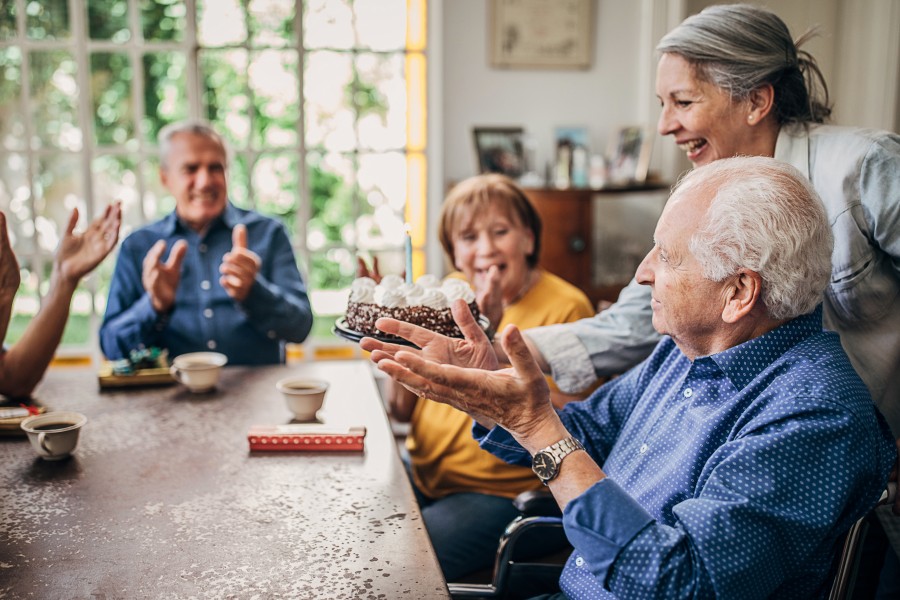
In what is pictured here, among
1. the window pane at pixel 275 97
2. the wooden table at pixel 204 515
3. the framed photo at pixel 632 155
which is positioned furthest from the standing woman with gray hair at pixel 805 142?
the window pane at pixel 275 97

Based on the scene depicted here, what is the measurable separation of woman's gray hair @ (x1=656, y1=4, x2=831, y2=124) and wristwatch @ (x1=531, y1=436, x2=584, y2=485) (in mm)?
936

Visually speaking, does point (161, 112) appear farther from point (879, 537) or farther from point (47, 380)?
point (879, 537)

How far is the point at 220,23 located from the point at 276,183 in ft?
2.70

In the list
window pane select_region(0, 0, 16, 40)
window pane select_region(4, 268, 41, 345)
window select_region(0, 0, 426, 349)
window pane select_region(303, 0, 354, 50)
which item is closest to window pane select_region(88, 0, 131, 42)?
window select_region(0, 0, 426, 349)

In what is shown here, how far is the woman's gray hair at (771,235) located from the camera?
1167 mm

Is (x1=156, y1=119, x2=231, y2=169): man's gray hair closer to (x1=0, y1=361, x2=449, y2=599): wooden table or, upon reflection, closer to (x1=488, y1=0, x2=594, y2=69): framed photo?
(x1=0, y1=361, x2=449, y2=599): wooden table

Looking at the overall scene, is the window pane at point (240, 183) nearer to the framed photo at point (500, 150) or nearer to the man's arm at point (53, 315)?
the framed photo at point (500, 150)

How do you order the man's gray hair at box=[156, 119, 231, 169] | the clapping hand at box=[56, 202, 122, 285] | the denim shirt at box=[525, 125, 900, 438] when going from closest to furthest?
the denim shirt at box=[525, 125, 900, 438] < the clapping hand at box=[56, 202, 122, 285] < the man's gray hair at box=[156, 119, 231, 169]

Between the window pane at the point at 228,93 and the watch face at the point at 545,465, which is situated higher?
the window pane at the point at 228,93

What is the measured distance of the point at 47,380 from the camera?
2.23m

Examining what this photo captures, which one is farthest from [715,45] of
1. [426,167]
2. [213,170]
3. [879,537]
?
[426,167]

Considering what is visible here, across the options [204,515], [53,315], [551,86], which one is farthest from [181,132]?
[551,86]

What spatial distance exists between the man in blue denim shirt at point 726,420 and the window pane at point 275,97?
287 centimetres

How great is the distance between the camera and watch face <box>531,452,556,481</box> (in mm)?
1143
